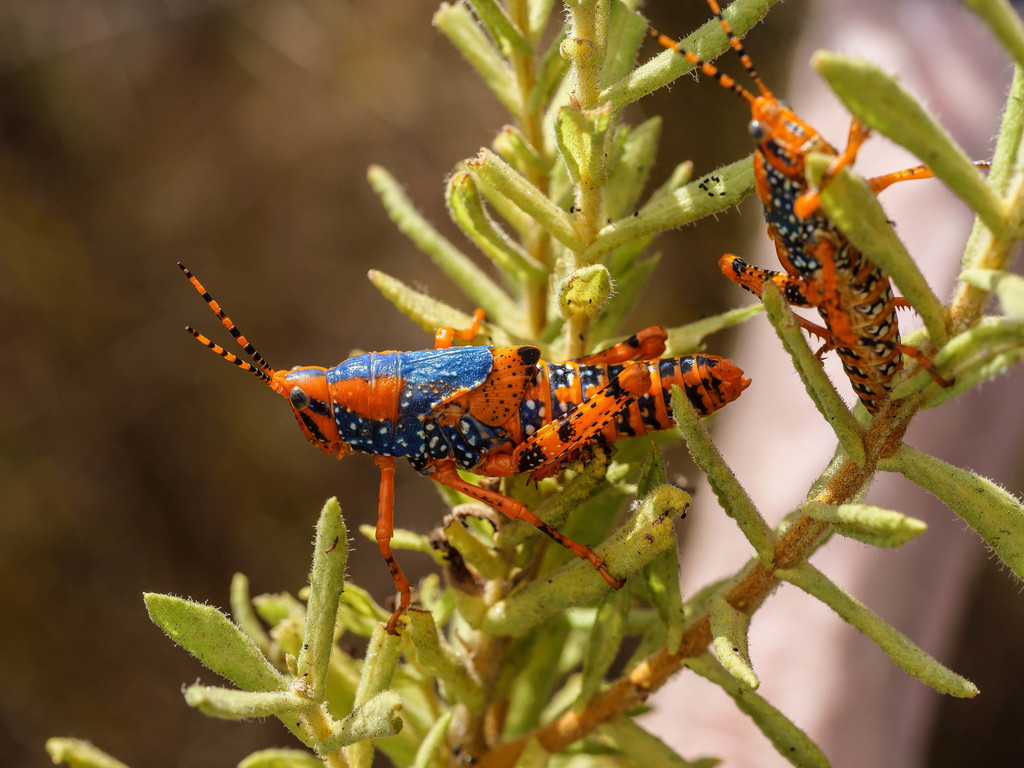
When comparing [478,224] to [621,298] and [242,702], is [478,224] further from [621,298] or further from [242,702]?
[242,702]

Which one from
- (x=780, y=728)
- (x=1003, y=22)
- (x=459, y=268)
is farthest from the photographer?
(x=459, y=268)

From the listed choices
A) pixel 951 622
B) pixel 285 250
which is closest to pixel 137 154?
pixel 285 250

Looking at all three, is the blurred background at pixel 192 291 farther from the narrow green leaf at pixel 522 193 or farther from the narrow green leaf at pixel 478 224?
the narrow green leaf at pixel 522 193

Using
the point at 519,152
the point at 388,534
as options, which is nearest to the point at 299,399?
the point at 388,534

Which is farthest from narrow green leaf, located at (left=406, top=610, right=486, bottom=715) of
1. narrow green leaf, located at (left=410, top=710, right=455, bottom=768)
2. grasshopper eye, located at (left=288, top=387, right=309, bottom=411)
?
grasshopper eye, located at (left=288, top=387, right=309, bottom=411)

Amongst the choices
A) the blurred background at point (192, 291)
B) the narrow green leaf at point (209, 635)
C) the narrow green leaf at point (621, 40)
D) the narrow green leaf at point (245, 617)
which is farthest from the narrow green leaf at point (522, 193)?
the blurred background at point (192, 291)

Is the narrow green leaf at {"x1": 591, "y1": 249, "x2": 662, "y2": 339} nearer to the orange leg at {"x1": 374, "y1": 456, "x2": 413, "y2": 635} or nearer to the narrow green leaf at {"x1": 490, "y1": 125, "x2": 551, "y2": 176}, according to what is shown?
the narrow green leaf at {"x1": 490, "y1": 125, "x2": 551, "y2": 176}

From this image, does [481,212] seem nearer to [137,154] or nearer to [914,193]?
[914,193]
